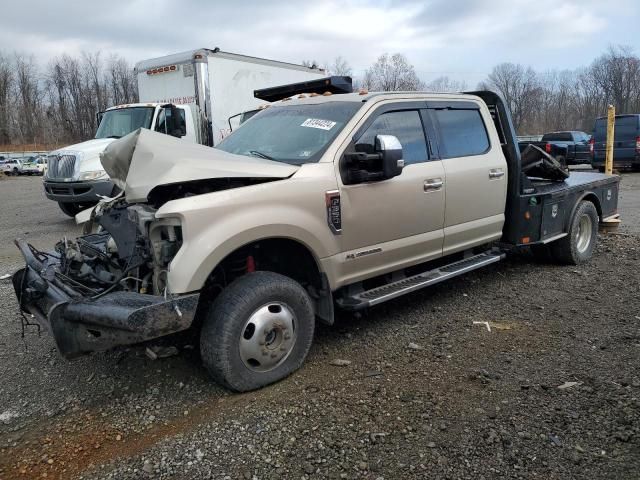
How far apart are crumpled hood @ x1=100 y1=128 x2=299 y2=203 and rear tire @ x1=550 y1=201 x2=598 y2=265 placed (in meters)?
3.95

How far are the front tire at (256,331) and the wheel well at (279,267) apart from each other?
Result: 0.63 feet

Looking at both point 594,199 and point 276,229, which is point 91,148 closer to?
point 276,229

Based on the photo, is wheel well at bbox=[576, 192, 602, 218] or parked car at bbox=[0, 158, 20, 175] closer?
wheel well at bbox=[576, 192, 602, 218]

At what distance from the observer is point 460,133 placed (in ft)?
16.3

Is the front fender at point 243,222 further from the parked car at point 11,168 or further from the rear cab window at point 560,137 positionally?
the parked car at point 11,168

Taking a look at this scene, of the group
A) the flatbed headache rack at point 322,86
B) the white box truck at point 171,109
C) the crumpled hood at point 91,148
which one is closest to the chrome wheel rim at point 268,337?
the flatbed headache rack at point 322,86

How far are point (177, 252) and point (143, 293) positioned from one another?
43 centimetres

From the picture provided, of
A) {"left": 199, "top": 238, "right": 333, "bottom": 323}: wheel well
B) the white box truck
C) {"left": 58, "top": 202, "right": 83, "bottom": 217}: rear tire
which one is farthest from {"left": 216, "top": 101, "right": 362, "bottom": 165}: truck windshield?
{"left": 58, "top": 202, "right": 83, "bottom": 217}: rear tire

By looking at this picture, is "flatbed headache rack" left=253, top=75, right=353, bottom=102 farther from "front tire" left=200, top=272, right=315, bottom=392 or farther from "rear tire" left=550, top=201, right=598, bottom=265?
"rear tire" left=550, top=201, right=598, bottom=265

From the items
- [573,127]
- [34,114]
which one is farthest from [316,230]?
[34,114]

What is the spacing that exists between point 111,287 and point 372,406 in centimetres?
177

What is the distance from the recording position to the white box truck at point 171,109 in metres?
9.94

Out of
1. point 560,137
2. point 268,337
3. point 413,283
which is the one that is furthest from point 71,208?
point 560,137

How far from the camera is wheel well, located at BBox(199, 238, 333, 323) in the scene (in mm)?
3576
